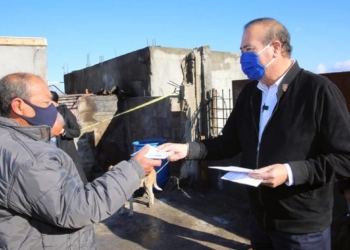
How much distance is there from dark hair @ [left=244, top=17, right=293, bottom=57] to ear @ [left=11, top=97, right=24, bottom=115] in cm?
146

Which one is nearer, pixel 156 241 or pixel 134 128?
pixel 156 241

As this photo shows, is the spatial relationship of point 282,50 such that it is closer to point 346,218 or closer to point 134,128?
point 346,218

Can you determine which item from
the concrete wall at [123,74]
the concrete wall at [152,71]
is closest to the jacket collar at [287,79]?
the concrete wall at [152,71]

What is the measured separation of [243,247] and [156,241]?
110 centimetres

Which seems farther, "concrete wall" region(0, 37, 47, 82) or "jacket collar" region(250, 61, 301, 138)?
"concrete wall" region(0, 37, 47, 82)

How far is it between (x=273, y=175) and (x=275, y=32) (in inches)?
36.3

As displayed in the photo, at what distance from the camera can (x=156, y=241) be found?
14.5ft

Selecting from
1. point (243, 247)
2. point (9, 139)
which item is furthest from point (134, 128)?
point (9, 139)

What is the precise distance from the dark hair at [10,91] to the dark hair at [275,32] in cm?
142

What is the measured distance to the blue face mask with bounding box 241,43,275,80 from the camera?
2248mm

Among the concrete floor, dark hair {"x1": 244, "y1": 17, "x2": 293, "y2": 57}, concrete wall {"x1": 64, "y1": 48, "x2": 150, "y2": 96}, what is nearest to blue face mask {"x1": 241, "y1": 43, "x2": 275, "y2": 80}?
dark hair {"x1": 244, "y1": 17, "x2": 293, "y2": 57}

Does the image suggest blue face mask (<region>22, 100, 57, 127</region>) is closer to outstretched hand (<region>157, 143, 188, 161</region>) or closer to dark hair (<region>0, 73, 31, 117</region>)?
dark hair (<region>0, 73, 31, 117</region>)

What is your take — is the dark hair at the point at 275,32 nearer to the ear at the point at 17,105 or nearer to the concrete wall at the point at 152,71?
the ear at the point at 17,105

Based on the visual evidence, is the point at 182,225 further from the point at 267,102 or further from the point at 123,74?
the point at 123,74
